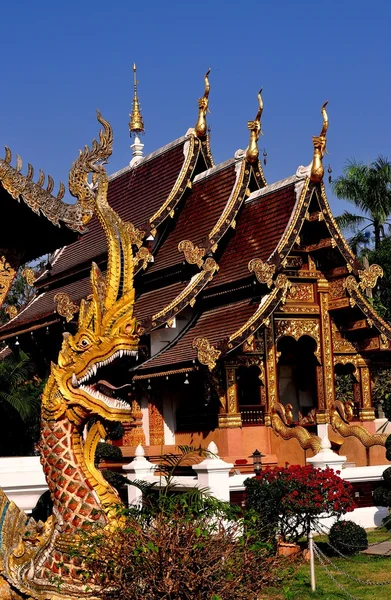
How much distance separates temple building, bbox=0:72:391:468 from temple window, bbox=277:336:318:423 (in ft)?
0.08

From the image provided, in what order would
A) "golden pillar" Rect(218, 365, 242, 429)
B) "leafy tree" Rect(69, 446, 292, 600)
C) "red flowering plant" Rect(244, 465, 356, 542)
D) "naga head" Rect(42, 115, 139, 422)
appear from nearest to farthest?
"leafy tree" Rect(69, 446, 292, 600) < "naga head" Rect(42, 115, 139, 422) < "red flowering plant" Rect(244, 465, 356, 542) < "golden pillar" Rect(218, 365, 242, 429)

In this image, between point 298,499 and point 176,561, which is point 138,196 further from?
point 176,561

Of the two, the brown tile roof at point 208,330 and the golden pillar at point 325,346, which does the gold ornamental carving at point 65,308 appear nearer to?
the brown tile roof at point 208,330

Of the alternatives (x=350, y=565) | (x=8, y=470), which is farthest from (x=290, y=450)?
(x=8, y=470)

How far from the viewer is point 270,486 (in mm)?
10625

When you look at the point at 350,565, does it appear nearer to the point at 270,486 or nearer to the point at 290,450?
the point at 270,486

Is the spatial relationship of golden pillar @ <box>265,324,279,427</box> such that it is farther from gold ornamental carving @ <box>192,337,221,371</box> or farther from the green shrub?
the green shrub

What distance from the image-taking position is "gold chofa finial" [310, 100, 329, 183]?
16484mm

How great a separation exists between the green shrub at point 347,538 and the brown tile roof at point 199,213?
748 centimetres

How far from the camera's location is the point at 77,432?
21.0ft

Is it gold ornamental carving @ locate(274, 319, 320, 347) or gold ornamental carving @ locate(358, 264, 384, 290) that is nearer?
gold ornamental carving @ locate(274, 319, 320, 347)

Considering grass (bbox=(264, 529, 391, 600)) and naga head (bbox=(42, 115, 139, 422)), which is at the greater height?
naga head (bbox=(42, 115, 139, 422))

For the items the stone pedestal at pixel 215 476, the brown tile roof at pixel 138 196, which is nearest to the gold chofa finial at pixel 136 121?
the brown tile roof at pixel 138 196

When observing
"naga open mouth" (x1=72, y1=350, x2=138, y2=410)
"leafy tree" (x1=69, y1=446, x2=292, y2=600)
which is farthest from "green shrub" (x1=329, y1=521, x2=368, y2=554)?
"leafy tree" (x1=69, y1=446, x2=292, y2=600)
